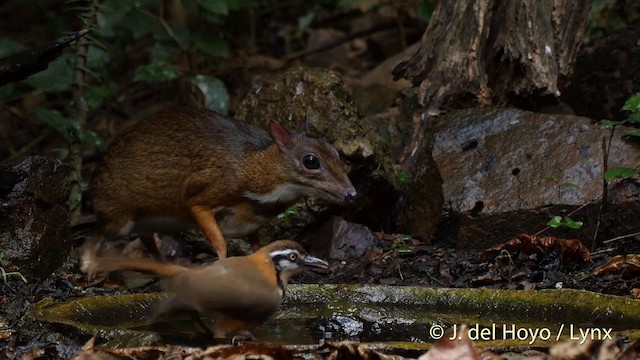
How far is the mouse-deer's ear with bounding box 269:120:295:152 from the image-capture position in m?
6.71

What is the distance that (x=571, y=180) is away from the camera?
7055 mm

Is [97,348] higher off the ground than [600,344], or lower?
lower

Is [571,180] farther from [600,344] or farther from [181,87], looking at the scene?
[181,87]

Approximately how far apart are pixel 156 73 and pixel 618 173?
455 centimetres

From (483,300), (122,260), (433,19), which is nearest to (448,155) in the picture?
(433,19)

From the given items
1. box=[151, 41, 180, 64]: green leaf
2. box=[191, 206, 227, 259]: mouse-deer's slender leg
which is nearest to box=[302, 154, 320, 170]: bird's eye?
box=[191, 206, 227, 259]: mouse-deer's slender leg

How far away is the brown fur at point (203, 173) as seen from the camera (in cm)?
670

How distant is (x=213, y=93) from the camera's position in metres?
9.27

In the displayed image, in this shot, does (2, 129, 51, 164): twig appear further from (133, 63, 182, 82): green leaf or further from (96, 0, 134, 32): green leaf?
(96, 0, 134, 32): green leaf

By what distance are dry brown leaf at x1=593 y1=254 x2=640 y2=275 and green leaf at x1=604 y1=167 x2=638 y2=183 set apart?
1.84ft

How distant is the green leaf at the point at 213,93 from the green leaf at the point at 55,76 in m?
1.26

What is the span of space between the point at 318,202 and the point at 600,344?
421 cm

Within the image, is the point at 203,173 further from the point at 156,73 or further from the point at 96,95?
the point at 96,95

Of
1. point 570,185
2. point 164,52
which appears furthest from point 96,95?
point 570,185
